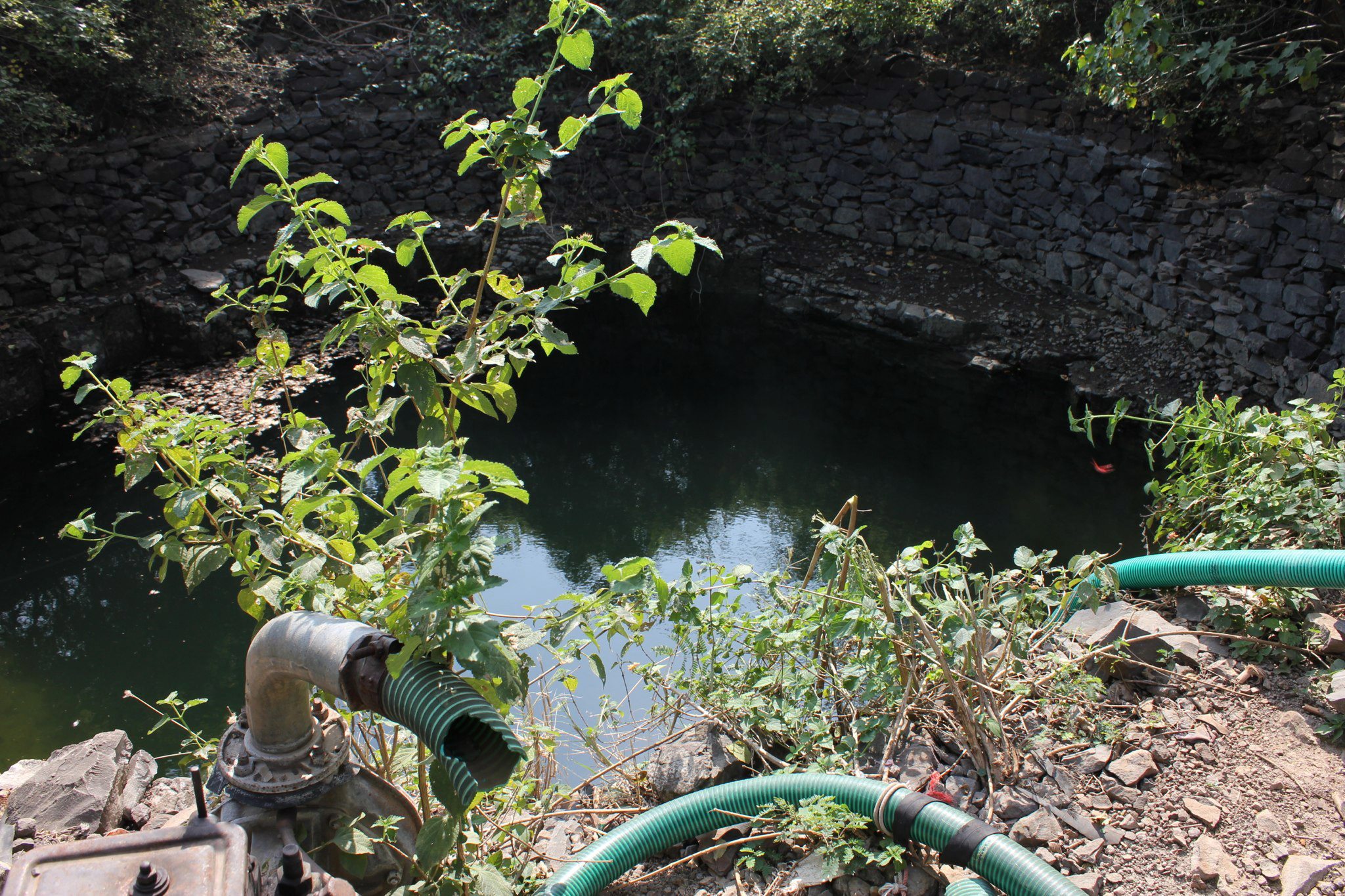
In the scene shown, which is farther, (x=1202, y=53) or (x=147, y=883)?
(x=1202, y=53)

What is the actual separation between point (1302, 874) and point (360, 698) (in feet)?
6.02

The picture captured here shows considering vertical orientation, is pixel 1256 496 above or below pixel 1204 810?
above

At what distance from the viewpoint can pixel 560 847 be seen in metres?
2.24

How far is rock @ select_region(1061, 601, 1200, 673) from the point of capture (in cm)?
253

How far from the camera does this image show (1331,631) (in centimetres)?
247

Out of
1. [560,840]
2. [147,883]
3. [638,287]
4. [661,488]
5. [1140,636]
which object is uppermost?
[638,287]

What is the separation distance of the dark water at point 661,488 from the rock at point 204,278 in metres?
1.24

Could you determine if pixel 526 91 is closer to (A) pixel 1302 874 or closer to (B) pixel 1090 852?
(B) pixel 1090 852

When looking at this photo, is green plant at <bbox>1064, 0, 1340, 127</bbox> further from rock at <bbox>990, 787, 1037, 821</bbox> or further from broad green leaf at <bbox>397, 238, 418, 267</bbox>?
broad green leaf at <bbox>397, 238, 418, 267</bbox>

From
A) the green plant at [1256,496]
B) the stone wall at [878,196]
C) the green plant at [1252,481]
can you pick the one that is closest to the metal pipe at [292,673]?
the green plant at [1252,481]

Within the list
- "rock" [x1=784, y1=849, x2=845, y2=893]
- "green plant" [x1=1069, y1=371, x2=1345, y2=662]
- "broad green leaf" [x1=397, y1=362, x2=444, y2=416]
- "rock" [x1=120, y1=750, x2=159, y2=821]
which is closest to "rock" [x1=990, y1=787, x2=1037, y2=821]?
"rock" [x1=784, y1=849, x2=845, y2=893]

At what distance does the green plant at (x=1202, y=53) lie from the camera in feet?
17.1

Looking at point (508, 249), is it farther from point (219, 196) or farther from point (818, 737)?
point (818, 737)

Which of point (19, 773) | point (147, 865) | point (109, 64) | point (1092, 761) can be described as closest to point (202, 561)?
point (147, 865)
